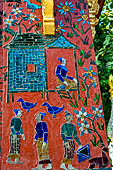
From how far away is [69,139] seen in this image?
3502 mm

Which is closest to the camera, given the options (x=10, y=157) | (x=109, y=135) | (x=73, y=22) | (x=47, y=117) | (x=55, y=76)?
(x=10, y=157)

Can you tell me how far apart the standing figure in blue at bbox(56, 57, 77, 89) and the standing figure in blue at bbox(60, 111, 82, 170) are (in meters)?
0.40

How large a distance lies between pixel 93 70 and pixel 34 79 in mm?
899

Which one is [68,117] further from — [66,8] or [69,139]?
[66,8]

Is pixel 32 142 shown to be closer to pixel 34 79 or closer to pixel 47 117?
pixel 47 117

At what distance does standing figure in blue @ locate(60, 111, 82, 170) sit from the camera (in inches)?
133

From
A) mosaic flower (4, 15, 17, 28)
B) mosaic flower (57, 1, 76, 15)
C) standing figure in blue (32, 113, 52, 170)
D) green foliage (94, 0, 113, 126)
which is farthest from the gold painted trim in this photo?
green foliage (94, 0, 113, 126)

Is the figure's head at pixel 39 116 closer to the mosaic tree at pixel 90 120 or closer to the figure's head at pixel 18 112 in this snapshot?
the figure's head at pixel 18 112

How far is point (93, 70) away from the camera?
395 cm

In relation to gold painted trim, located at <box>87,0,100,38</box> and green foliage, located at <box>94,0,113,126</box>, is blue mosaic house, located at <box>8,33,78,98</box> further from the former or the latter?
green foliage, located at <box>94,0,113,126</box>

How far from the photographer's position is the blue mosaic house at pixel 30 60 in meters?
3.75

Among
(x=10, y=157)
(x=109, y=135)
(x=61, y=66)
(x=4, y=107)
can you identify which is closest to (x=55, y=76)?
(x=61, y=66)

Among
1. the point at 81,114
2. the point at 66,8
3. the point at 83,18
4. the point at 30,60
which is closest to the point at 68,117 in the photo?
the point at 81,114

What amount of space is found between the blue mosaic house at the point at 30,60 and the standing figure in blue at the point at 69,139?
56 cm
